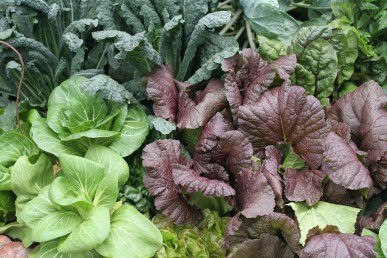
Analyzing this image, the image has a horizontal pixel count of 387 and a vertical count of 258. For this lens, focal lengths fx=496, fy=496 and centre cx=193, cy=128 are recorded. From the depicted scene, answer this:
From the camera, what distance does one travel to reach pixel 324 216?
5.55 feet

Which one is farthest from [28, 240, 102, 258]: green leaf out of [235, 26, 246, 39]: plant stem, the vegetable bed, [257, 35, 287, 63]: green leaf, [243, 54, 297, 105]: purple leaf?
[235, 26, 246, 39]: plant stem

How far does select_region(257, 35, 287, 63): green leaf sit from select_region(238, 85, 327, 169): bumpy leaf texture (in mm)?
228

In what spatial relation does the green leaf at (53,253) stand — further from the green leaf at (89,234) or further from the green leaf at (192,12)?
the green leaf at (192,12)

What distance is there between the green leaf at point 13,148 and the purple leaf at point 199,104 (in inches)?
22.6

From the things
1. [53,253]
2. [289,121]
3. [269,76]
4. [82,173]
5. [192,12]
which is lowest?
[53,253]

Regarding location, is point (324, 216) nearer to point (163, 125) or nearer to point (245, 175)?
point (245, 175)

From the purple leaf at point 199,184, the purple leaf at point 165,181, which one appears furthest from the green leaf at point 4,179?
the purple leaf at point 199,184

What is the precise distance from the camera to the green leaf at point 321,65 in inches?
75.5

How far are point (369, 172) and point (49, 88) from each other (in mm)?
1356

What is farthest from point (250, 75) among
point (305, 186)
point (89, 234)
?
point (89, 234)

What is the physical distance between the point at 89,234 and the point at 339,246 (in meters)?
0.78

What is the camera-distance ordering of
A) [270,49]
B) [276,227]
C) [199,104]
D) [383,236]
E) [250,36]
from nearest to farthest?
[383,236]
[276,227]
[199,104]
[270,49]
[250,36]

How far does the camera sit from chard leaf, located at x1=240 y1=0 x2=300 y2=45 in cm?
198

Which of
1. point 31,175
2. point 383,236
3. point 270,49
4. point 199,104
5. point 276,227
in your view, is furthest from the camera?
point 270,49
